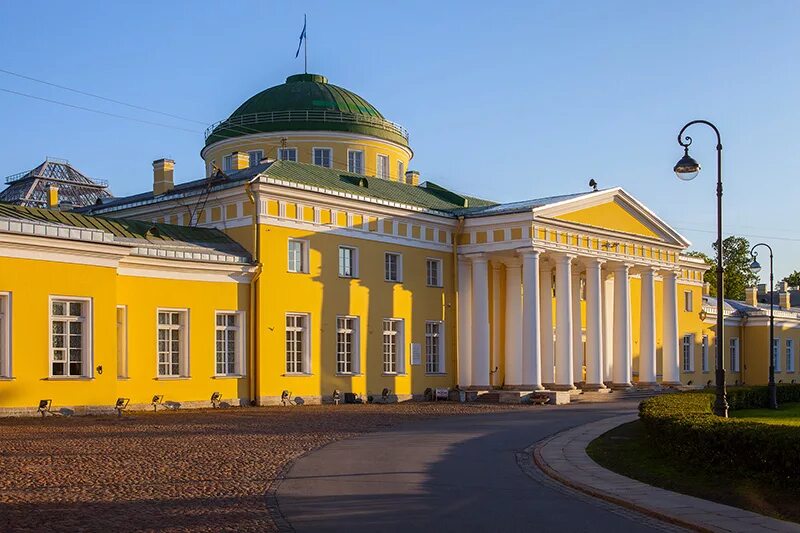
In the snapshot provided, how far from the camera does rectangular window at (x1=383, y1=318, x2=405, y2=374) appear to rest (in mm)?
40406

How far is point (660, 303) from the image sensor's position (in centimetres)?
5603

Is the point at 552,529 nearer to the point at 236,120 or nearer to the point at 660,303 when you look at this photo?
the point at 236,120

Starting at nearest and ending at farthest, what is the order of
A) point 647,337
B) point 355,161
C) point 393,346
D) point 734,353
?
point 393,346 < point 355,161 < point 647,337 < point 734,353

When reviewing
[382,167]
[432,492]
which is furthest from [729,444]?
[382,167]

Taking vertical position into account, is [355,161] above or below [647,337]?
above

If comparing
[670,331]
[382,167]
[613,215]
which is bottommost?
[670,331]

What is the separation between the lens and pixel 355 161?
47.6m

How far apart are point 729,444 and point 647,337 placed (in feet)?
110

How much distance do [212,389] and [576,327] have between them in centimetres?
1969

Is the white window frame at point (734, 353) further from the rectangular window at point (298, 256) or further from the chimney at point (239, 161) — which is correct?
the rectangular window at point (298, 256)

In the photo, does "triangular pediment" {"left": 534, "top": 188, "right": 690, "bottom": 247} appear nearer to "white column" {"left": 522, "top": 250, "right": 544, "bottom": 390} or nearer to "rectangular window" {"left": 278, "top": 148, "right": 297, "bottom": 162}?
"white column" {"left": 522, "top": 250, "right": 544, "bottom": 390}

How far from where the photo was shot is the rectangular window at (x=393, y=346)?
40.4m

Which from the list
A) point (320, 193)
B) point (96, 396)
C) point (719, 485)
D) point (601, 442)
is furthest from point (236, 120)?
point (719, 485)

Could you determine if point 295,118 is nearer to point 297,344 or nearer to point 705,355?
point 297,344
